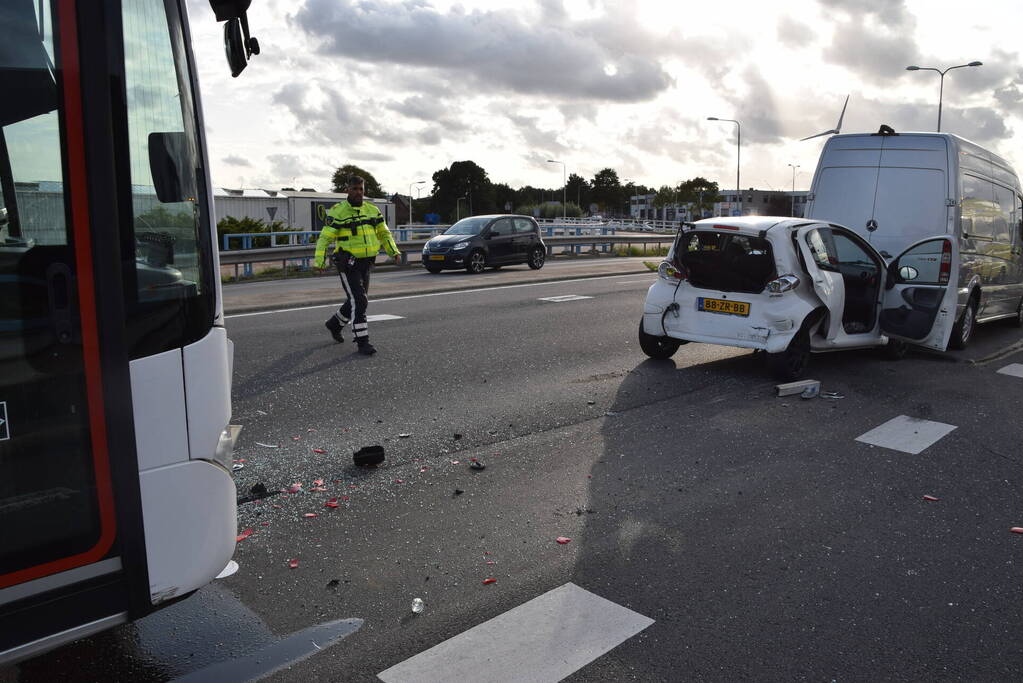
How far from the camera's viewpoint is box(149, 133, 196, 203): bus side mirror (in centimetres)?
268

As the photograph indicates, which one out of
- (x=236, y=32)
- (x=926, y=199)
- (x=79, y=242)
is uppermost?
(x=236, y=32)

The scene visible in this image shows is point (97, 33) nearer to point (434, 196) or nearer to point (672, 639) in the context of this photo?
point (672, 639)

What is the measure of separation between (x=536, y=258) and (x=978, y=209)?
50.1ft

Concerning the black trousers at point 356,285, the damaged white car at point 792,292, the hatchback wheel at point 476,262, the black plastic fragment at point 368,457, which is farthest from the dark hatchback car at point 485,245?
the black plastic fragment at point 368,457

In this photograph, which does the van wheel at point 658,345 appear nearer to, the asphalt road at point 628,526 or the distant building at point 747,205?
the asphalt road at point 628,526

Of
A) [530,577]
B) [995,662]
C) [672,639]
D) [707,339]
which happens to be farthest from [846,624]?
[707,339]

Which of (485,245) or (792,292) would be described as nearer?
(792,292)

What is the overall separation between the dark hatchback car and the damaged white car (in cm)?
1371

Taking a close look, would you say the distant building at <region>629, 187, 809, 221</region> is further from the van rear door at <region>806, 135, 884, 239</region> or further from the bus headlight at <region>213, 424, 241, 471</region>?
the bus headlight at <region>213, 424, 241, 471</region>

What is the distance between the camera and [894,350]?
30.5 ft

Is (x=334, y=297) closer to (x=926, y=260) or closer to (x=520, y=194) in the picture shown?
(x=926, y=260)

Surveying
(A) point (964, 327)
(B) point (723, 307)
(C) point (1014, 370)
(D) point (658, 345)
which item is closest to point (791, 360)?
(B) point (723, 307)

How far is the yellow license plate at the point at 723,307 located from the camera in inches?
313

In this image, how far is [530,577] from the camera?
3752 millimetres
